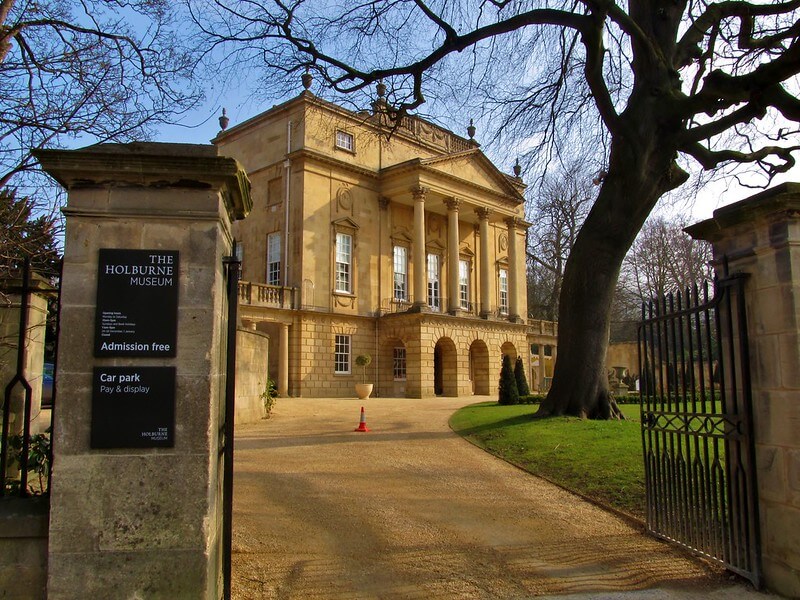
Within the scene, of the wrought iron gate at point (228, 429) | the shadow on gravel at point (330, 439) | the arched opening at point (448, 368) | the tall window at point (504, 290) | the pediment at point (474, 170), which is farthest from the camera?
the tall window at point (504, 290)

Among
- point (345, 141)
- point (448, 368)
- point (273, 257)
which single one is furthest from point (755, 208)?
point (448, 368)

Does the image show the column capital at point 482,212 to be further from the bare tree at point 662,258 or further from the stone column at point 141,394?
the stone column at point 141,394

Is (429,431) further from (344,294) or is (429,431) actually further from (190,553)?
(344,294)

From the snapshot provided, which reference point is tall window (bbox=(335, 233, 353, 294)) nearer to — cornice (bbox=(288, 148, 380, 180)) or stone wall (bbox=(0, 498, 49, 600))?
cornice (bbox=(288, 148, 380, 180))

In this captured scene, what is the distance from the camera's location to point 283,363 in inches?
1201

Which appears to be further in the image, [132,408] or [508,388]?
[508,388]

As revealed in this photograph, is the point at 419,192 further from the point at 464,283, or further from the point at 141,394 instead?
the point at 141,394

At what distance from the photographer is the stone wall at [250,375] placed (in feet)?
51.6

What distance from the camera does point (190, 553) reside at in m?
4.05

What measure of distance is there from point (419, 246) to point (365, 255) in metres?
3.06

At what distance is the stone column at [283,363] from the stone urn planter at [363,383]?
3.50 m

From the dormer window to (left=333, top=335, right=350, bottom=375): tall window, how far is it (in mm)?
10253

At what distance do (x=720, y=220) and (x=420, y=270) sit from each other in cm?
2880

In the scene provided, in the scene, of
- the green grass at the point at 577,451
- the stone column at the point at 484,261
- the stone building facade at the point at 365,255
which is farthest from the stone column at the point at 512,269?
the green grass at the point at 577,451
